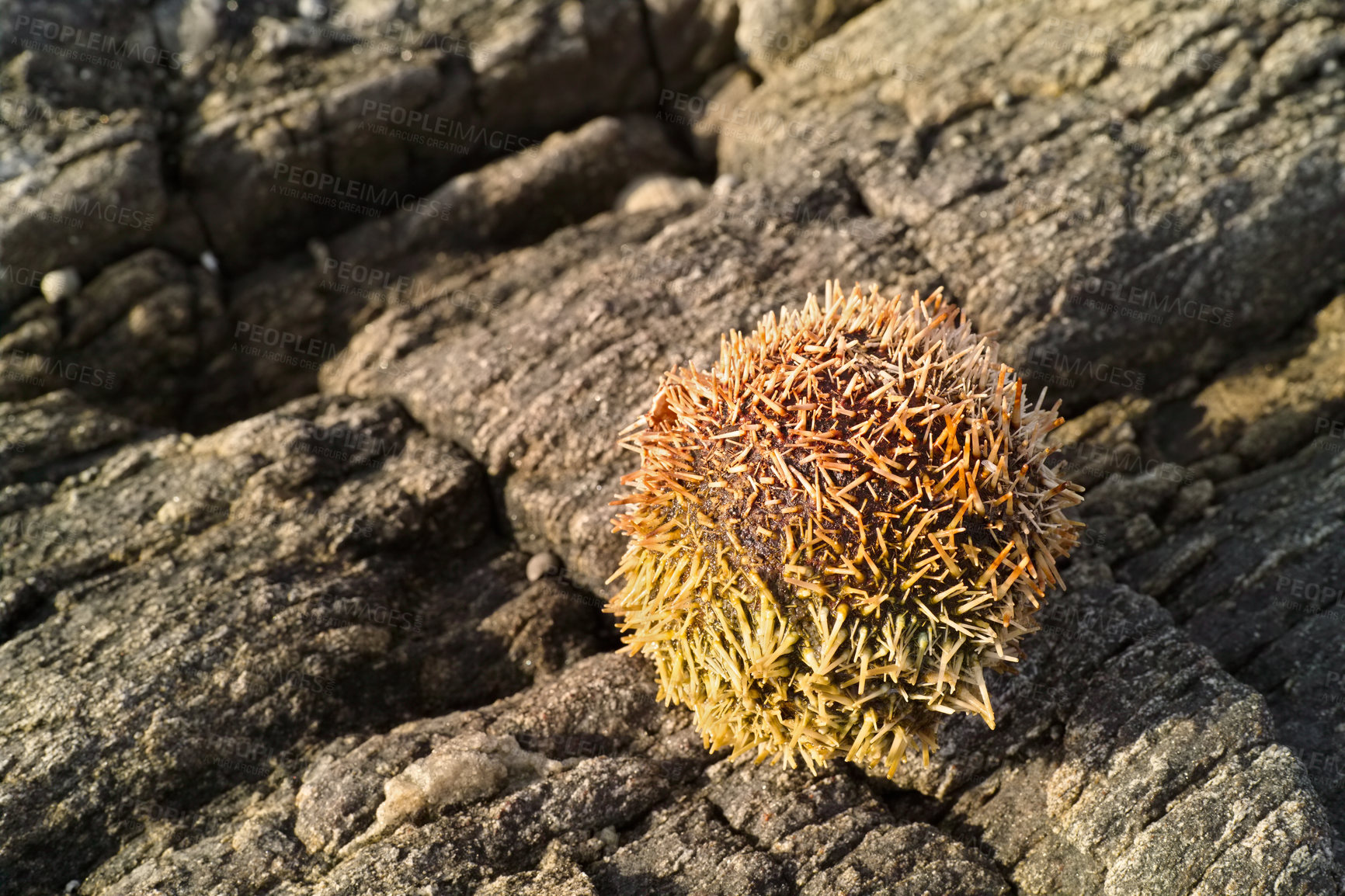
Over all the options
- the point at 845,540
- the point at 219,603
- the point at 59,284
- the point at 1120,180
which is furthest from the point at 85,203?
the point at 1120,180

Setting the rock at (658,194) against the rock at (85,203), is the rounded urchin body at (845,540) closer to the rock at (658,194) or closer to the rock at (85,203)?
the rock at (658,194)

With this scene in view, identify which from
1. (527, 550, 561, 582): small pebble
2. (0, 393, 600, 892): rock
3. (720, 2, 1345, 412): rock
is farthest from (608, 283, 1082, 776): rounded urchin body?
(720, 2, 1345, 412): rock

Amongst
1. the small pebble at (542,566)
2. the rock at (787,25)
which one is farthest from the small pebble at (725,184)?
the small pebble at (542,566)

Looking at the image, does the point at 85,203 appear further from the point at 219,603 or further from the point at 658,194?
the point at 658,194

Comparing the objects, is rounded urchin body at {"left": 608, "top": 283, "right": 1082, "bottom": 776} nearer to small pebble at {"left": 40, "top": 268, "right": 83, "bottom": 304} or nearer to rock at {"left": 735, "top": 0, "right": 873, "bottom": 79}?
rock at {"left": 735, "top": 0, "right": 873, "bottom": 79}

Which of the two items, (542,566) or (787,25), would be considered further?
(787,25)

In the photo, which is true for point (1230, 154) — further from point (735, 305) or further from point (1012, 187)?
point (735, 305)

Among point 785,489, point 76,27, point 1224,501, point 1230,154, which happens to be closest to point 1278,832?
point 1224,501
